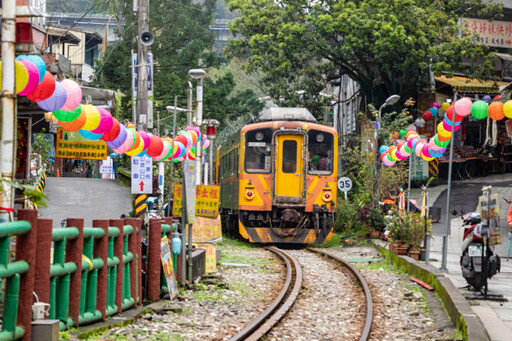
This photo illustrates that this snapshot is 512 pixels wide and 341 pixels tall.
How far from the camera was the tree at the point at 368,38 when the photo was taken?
28.5m

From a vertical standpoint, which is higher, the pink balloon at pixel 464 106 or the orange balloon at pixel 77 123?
the pink balloon at pixel 464 106

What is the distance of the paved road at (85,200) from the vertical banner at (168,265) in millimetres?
12142

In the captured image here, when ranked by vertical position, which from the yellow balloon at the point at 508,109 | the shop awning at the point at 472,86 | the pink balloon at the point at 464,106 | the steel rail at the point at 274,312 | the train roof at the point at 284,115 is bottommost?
the steel rail at the point at 274,312

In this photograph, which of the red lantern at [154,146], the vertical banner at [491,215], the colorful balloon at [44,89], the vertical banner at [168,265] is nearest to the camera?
the colorful balloon at [44,89]

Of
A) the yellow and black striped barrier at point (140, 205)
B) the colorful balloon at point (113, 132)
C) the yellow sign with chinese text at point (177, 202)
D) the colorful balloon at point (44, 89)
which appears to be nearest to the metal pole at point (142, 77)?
the yellow and black striped barrier at point (140, 205)

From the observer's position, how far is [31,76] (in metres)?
7.39

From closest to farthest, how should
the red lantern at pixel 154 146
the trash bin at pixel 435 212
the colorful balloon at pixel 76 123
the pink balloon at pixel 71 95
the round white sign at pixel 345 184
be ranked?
1. the pink balloon at pixel 71 95
2. the colorful balloon at pixel 76 123
3. the red lantern at pixel 154 146
4. the round white sign at pixel 345 184
5. the trash bin at pixel 435 212

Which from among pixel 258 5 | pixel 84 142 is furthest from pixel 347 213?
pixel 84 142

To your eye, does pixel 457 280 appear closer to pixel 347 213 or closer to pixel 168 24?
pixel 347 213

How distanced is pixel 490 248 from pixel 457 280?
1484mm

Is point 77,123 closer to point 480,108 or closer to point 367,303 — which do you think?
point 367,303

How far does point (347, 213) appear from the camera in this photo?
24.2 metres

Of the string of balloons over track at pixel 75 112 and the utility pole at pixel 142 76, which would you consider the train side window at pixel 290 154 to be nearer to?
the string of balloons over track at pixel 75 112

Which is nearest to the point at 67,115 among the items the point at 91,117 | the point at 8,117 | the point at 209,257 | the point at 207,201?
the point at 91,117
